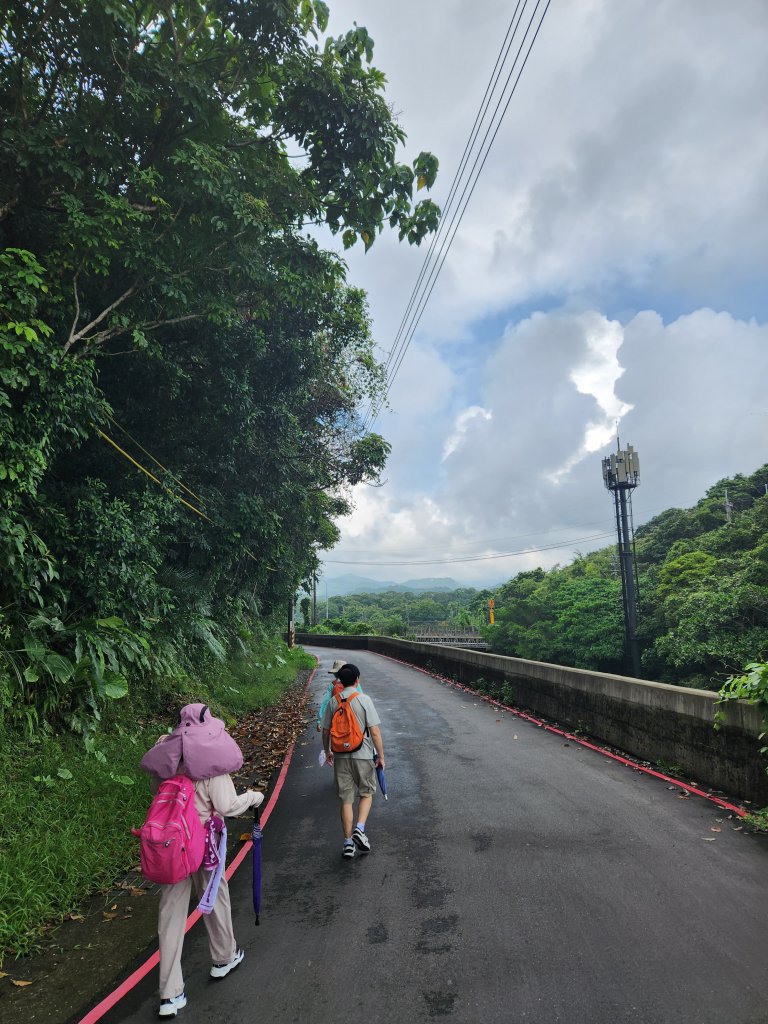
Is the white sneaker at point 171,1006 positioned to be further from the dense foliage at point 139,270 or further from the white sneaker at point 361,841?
the dense foliage at point 139,270

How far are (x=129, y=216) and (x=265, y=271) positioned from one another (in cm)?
249

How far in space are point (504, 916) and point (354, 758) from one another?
1.90 m

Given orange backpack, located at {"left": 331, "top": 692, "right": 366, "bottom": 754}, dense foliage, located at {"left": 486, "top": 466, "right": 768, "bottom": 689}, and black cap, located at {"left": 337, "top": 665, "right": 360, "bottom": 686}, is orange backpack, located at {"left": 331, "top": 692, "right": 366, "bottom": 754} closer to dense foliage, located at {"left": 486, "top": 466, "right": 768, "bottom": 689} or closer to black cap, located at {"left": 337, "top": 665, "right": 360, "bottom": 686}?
black cap, located at {"left": 337, "top": 665, "right": 360, "bottom": 686}

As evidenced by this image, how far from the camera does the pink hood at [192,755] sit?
3.37 metres

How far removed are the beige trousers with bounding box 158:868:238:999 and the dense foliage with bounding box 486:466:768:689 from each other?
19.7 meters

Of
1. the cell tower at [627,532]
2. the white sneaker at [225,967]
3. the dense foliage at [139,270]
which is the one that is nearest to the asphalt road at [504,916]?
the white sneaker at [225,967]

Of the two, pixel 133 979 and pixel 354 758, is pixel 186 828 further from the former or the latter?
pixel 354 758

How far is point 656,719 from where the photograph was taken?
25.3 ft

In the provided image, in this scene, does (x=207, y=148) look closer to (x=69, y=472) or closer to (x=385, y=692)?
(x=69, y=472)

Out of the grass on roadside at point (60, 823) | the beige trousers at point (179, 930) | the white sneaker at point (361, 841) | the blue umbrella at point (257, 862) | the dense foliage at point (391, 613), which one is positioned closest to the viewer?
the beige trousers at point (179, 930)

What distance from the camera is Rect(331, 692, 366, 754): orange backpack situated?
533 centimetres

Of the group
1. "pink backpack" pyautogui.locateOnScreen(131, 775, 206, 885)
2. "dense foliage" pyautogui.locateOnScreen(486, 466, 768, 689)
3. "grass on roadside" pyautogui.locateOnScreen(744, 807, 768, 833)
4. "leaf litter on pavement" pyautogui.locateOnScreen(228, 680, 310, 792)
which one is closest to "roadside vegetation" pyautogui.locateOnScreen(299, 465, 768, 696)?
"dense foliage" pyautogui.locateOnScreen(486, 466, 768, 689)

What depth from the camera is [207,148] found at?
750cm

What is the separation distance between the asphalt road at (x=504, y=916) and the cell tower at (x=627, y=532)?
113ft
